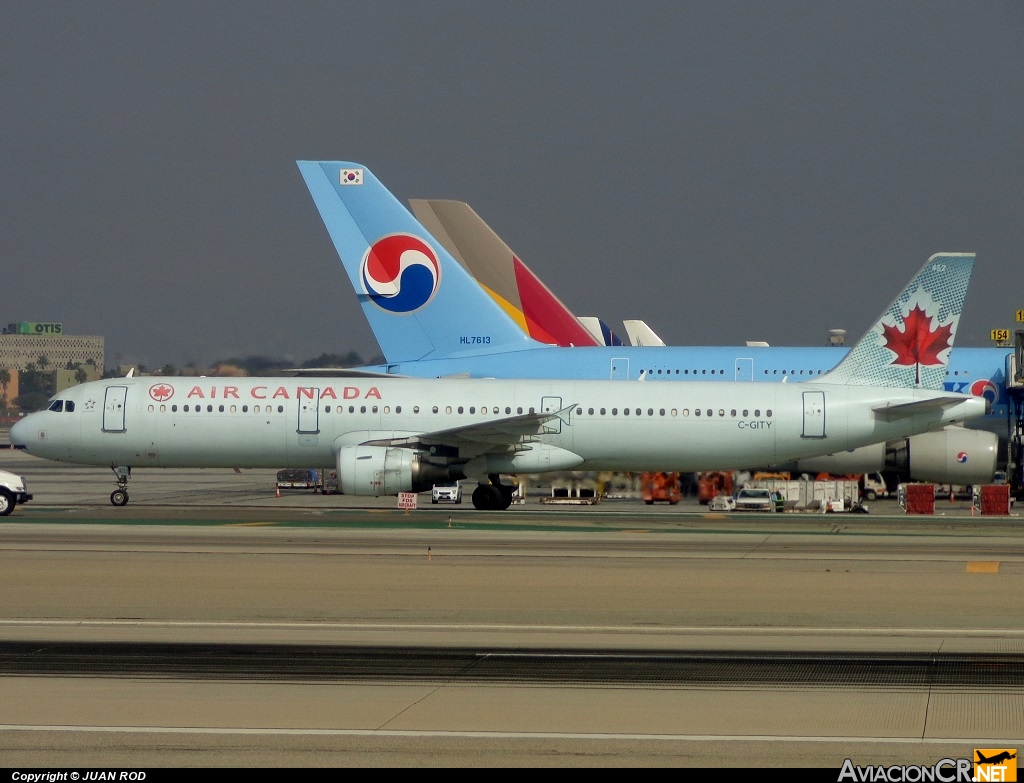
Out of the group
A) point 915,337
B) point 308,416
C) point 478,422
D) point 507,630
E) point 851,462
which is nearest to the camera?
point 507,630

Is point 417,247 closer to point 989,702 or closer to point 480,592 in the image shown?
point 480,592

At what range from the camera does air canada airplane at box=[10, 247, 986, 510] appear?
37219 millimetres

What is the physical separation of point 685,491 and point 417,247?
13.3m

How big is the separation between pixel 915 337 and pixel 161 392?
23663mm

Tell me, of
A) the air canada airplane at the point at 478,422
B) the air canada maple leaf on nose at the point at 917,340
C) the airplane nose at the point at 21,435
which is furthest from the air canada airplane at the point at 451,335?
the airplane nose at the point at 21,435

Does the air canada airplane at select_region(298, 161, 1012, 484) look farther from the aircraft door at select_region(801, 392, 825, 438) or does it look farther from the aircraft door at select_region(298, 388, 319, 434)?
the aircraft door at select_region(298, 388, 319, 434)

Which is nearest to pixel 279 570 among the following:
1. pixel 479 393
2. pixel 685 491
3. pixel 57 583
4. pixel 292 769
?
pixel 57 583

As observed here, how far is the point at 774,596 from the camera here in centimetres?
1975

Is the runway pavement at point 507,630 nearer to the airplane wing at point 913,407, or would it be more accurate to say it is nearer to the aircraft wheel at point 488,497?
the airplane wing at point 913,407

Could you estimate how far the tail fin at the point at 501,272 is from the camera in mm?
51812

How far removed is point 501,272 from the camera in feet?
177

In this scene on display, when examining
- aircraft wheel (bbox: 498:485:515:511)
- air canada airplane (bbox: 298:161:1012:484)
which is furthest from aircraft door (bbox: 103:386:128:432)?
aircraft wheel (bbox: 498:485:515:511)

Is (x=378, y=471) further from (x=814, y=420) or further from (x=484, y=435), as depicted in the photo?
(x=814, y=420)

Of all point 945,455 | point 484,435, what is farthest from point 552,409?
point 945,455
